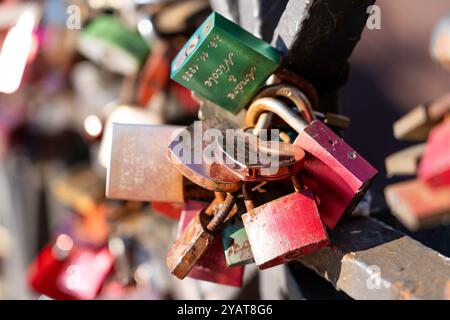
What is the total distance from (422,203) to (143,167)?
36 cm

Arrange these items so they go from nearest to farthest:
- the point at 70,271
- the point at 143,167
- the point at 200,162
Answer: the point at 200,162
the point at 143,167
the point at 70,271

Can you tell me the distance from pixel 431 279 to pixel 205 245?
0.83 ft

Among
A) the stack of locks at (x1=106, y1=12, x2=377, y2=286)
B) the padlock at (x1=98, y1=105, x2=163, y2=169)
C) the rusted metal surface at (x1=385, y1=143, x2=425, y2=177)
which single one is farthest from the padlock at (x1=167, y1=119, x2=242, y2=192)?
the padlock at (x1=98, y1=105, x2=163, y2=169)

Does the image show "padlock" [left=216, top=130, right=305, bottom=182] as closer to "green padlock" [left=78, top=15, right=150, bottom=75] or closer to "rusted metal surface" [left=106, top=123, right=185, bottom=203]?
"rusted metal surface" [left=106, top=123, right=185, bottom=203]

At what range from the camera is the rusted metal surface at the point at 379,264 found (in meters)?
0.63

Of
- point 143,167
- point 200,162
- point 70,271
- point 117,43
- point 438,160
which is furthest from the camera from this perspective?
point 117,43

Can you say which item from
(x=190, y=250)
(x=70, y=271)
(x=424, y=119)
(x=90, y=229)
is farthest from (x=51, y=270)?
(x=424, y=119)

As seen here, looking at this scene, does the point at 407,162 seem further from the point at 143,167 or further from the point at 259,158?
the point at 143,167

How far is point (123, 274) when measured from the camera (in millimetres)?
1289

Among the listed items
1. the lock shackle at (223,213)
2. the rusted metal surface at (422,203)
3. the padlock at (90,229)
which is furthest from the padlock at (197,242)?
the padlock at (90,229)

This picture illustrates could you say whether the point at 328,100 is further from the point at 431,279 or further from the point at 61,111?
the point at 61,111

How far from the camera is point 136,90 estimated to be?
1.30m

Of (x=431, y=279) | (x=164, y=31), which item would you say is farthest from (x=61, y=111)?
(x=431, y=279)

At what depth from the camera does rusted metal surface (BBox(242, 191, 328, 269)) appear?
0.67 m
